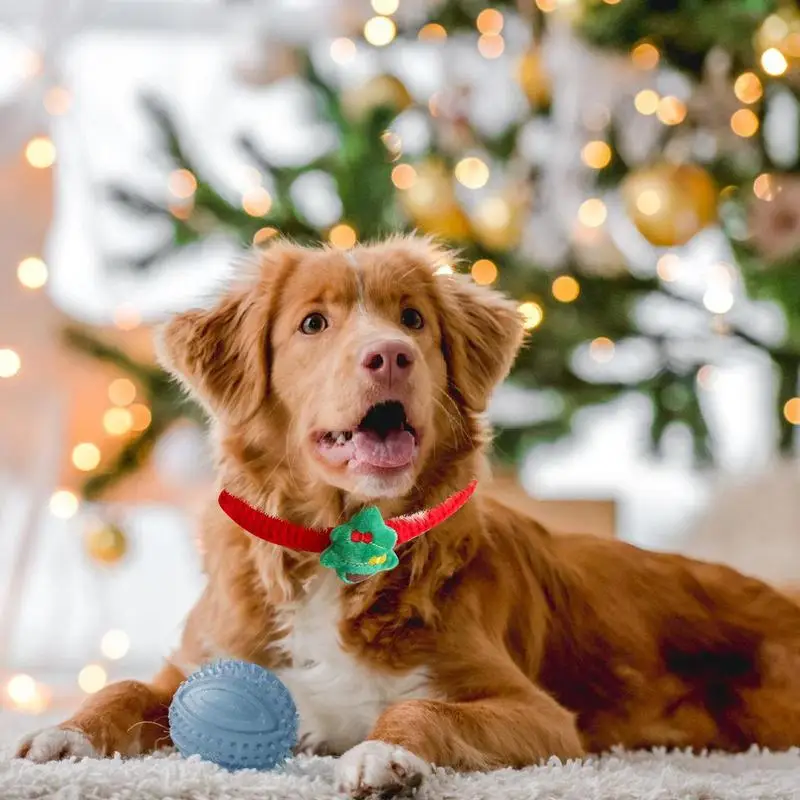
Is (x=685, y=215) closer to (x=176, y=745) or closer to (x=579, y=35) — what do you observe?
(x=579, y=35)

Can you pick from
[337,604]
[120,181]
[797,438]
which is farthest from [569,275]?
[337,604]

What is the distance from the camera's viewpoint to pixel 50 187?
3.72m

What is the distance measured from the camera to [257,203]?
3555 millimetres

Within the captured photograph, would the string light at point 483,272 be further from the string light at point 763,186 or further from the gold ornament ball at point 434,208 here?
the string light at point 763,186

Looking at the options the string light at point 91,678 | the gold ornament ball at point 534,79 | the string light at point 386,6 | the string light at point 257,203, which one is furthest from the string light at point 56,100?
the string light at point 91,678

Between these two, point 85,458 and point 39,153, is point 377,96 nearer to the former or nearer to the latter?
point 39,153

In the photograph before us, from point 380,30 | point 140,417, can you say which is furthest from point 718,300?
point 140,417

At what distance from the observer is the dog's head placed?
68.5 inches

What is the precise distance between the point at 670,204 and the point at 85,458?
6.48 feet

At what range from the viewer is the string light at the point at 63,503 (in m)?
3.79

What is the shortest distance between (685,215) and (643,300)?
19.6 inches

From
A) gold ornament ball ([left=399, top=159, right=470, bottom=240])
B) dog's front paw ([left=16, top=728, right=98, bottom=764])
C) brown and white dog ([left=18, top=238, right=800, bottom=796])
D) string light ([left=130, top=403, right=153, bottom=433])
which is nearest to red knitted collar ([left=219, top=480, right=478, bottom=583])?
brown and white dog ([left=18, top=238, right=800, bottom=796])

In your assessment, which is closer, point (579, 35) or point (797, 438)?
point (579, 35)

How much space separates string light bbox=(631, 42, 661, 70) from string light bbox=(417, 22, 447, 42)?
60 centimetres
